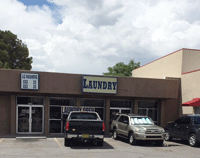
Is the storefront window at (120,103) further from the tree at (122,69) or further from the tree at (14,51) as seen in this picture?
the tree at (122,69)

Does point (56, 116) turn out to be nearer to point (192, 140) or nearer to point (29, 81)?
point (29, 81)

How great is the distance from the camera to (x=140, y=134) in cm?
1394

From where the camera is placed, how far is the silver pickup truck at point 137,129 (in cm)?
1402

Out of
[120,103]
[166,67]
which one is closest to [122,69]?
[166,67]

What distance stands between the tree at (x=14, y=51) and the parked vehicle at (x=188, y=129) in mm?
32331

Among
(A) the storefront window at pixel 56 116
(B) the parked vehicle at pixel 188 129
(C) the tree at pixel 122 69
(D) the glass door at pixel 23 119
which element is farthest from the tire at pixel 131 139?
(C) the tree at pixel 122 69

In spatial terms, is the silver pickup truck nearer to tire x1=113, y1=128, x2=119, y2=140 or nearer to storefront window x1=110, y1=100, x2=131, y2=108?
tire x1=113, y1=128, x2=119, y2=140

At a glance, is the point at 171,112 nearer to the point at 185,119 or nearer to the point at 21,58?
the point at 185,119

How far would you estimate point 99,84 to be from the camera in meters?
18.6

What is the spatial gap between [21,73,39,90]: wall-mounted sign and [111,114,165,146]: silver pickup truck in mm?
6024

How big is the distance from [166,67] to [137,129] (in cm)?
1127

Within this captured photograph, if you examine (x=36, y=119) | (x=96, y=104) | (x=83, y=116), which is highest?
(x=96, y=104)

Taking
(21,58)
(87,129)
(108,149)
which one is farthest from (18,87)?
(21,58)

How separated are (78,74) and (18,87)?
13.8ft
